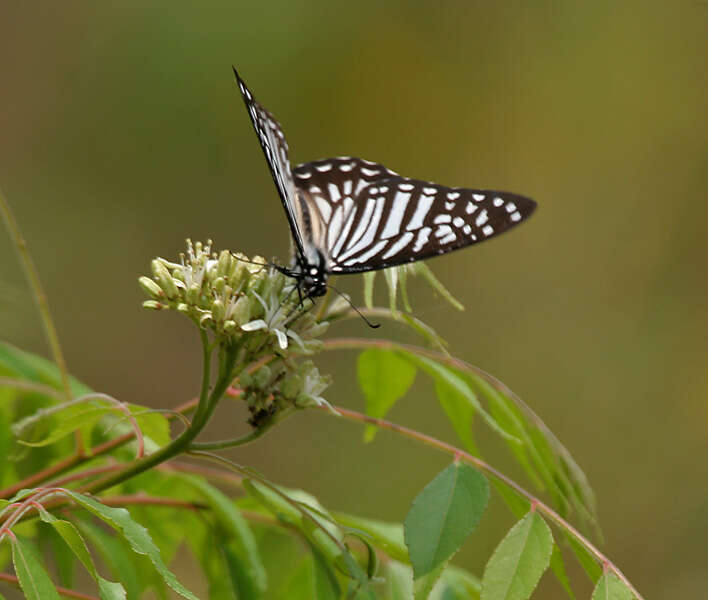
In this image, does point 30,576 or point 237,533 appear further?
point 237,533

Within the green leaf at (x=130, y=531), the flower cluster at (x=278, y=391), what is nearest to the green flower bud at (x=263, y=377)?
the flower cluster at (x=278, y=391)

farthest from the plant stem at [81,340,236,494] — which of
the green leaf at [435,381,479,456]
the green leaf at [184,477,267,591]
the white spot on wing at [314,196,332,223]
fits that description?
the white spot on wing at [314,196,332,223]

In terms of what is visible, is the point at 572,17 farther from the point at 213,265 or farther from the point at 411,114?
the point at 213,265

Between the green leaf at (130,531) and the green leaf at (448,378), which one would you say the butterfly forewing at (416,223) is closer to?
the green leaf at (448,378)

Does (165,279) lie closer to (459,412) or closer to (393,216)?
(393,216)

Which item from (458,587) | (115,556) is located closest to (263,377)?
(115,556)

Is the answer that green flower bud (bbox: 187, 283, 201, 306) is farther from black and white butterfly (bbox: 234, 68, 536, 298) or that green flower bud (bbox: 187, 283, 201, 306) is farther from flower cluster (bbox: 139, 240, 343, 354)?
black and white butterfly (bbox: 234, 68, 536, 298)

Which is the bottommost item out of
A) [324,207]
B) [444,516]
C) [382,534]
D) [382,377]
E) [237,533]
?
[382,534]
